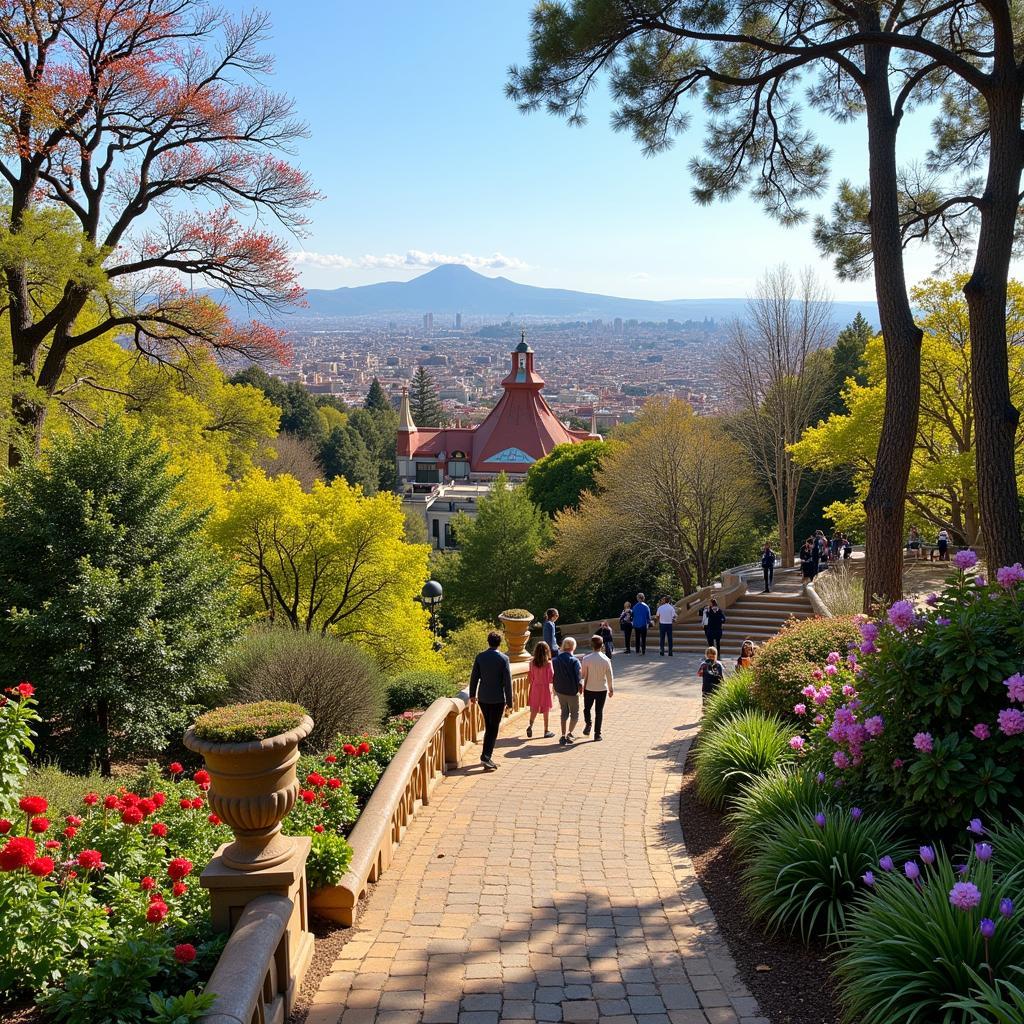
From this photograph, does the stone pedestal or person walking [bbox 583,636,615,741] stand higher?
the stone pedestal

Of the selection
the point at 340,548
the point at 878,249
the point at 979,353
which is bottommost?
the point at 340,548

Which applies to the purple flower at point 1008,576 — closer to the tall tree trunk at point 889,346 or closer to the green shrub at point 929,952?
the green shrub at point 929,952

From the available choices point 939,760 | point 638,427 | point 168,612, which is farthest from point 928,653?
point 638,427

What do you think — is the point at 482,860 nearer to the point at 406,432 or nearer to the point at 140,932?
the point at 140,932

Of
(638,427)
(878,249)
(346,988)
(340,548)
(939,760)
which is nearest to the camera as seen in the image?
(346,988)

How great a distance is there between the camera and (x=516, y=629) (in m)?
15.4

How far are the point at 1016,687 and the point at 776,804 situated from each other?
6.64 ft

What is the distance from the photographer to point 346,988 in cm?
464

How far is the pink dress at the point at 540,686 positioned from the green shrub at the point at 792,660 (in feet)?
9.79

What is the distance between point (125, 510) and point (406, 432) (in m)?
Answer: 74.3

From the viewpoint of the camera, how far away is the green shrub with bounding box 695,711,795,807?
772 centimetres

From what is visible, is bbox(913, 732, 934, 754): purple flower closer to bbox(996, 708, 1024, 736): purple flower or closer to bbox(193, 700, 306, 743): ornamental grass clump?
bbox(996, 708, 1024, 736): purple flower

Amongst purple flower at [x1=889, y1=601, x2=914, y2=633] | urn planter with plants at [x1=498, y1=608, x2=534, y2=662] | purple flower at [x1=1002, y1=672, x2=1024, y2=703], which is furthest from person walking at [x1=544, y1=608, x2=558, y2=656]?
purple flower at [x1=1002, y1=672, x2=1024, y2=703]

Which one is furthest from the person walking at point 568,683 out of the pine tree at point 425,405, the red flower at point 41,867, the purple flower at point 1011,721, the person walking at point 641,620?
the pine tree at point 425,405
